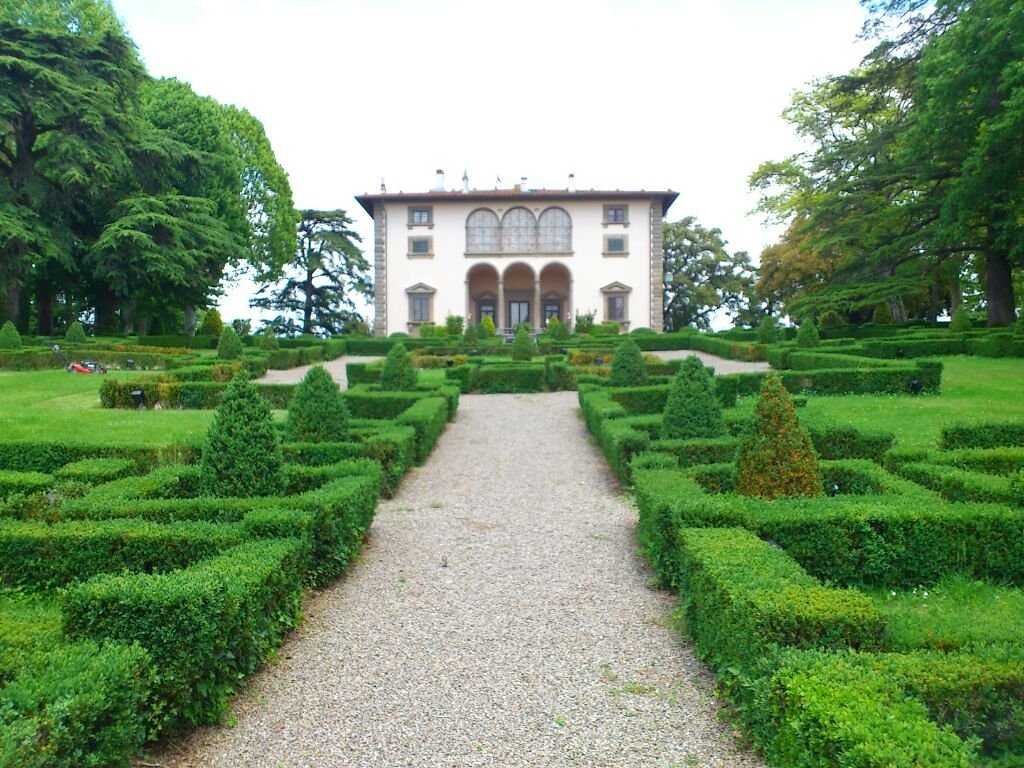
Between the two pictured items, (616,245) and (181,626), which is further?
(616,245)

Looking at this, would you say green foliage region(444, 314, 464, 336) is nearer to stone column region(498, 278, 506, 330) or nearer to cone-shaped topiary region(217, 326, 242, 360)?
stone column region(498, 278, 506, 330)

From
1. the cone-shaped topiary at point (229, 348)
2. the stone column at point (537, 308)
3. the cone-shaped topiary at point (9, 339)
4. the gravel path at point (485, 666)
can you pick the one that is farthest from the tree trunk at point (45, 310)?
the gravel path at point (485, 666)

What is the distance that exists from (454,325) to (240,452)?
3226 cm

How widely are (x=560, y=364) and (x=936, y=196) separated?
15946 mm

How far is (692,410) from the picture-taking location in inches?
387

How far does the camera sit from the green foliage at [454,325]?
125 feet

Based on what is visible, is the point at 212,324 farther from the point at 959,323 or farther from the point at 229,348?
the point at 959,323

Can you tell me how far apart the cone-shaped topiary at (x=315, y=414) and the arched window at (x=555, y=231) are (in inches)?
1363

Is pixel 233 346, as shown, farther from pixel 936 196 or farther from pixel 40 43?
pixel 936 196

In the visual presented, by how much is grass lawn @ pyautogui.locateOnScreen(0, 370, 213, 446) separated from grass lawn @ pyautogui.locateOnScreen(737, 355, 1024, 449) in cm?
880

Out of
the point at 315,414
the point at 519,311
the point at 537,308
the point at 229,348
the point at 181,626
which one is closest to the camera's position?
the point at 181,626

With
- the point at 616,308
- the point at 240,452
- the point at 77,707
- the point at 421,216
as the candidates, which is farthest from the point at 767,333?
the point at 77,707

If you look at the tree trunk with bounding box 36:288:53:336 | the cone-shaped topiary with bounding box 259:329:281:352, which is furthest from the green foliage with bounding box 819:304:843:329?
the tree trunk with bounding box 36:288:53:336

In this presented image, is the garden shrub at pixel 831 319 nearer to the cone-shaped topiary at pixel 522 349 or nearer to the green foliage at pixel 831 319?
the green foliage at pixel 831 319
